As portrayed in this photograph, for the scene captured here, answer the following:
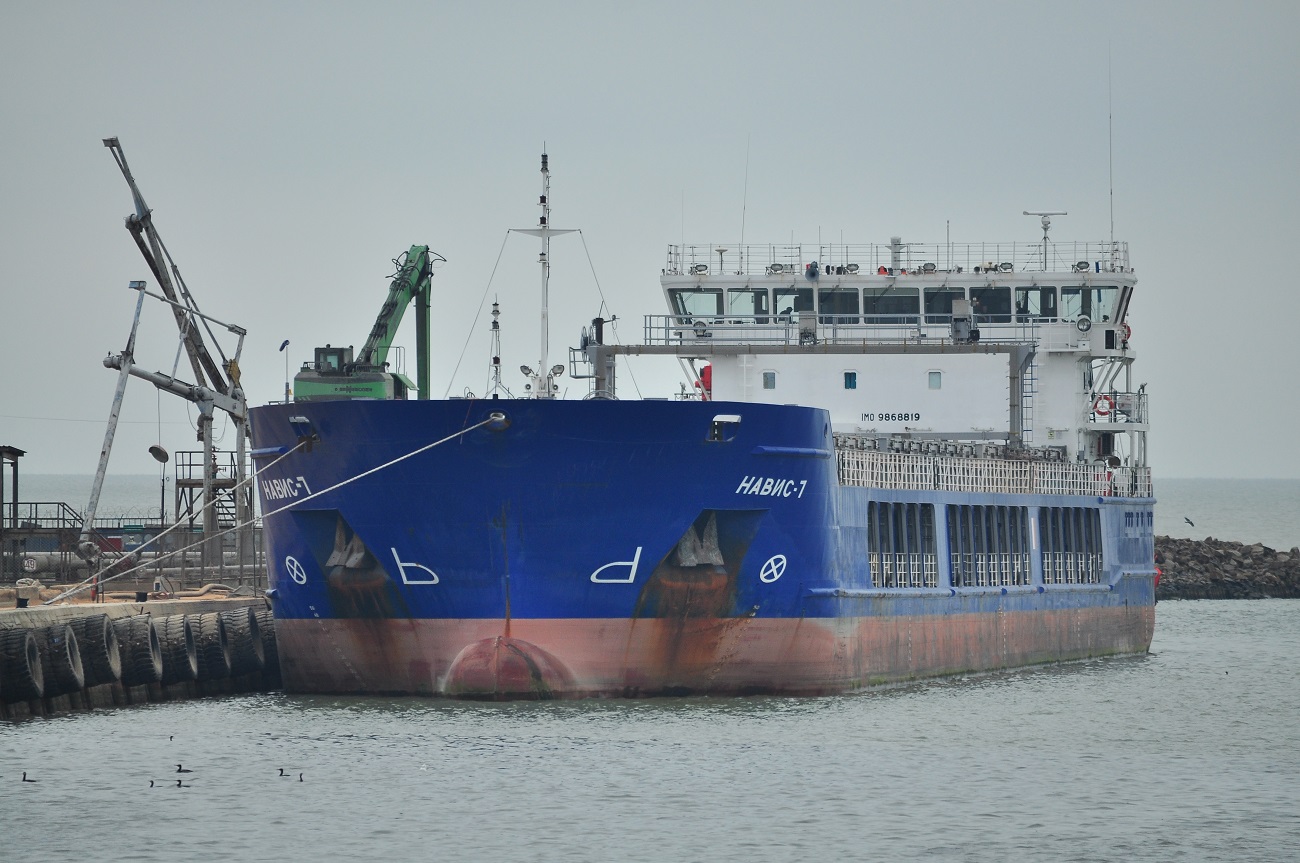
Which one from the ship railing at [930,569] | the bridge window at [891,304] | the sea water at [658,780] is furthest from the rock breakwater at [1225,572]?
the sea water at [658,780]

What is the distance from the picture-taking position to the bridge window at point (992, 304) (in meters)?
40.2

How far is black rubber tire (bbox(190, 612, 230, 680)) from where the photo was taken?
2991cm

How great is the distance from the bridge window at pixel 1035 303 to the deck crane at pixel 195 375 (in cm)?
1558

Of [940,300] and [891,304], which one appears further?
[940,300]

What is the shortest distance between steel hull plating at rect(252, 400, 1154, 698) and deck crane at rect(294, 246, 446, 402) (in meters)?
8.58

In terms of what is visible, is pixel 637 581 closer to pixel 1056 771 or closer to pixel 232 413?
pixel 1056 771

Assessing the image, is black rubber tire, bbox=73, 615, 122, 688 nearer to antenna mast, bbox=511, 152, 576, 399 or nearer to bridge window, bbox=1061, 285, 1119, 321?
antenna mast, bbox=511, 152, 576, 399

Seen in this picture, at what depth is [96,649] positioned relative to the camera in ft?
90.4

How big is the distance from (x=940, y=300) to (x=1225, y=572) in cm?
3473

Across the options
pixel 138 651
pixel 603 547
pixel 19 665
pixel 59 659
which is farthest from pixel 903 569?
pixel 19 665

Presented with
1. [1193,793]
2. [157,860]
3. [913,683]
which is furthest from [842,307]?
[157,860]

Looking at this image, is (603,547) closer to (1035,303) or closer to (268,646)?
(268,646)

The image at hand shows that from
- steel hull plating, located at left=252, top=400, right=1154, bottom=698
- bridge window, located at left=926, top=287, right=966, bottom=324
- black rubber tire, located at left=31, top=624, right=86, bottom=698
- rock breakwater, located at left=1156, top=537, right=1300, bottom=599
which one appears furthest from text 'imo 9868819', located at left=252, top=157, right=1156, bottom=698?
rock breakwater, located at left=1156, top=537, right=1300, bottom=599

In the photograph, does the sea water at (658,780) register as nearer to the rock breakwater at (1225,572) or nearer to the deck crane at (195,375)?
the deck crane at (195,375)
